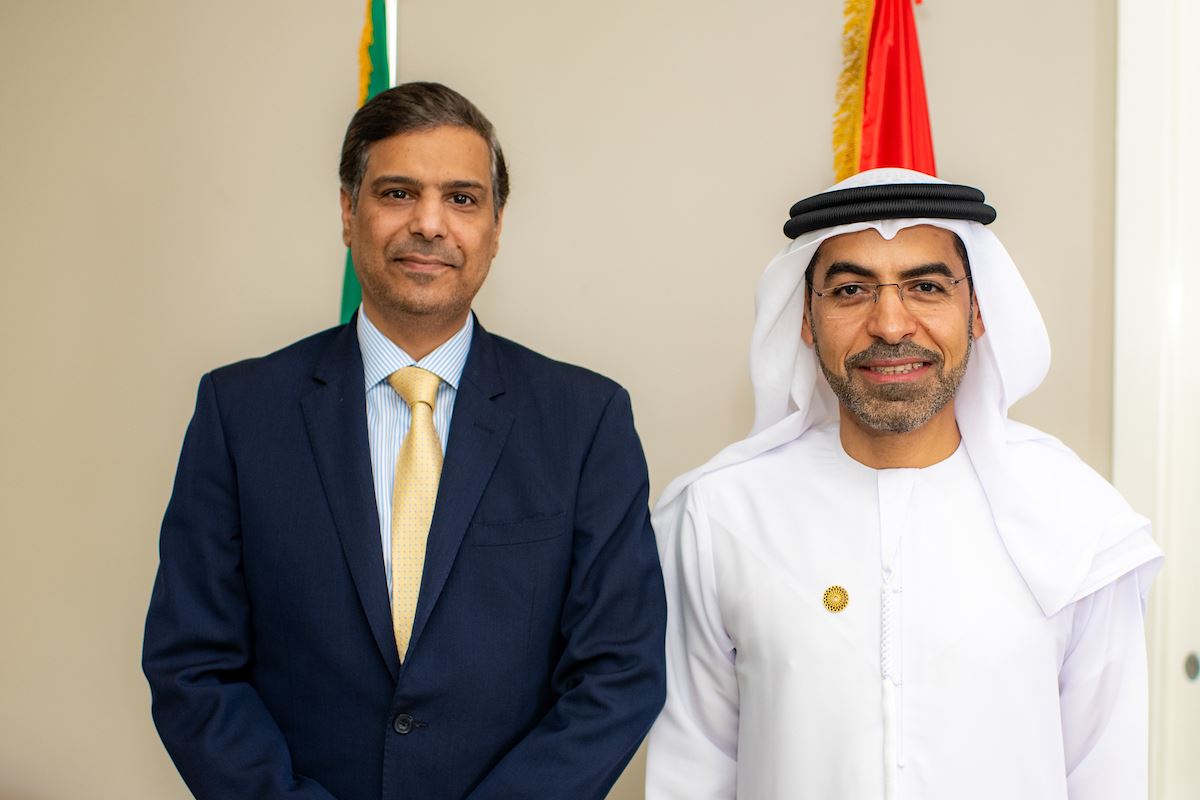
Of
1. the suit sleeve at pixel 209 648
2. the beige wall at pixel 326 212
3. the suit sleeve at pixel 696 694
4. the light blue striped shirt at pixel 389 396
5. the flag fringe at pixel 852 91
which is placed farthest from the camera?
the beige wall at pixel 326 212

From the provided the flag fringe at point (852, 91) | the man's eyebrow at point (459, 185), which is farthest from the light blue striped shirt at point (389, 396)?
the flag fringe at point (852, 91)

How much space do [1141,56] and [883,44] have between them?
688 millimetres

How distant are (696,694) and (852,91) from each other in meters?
1.75

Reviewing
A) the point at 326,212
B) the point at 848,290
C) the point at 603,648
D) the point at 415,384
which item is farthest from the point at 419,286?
the point at 326,212

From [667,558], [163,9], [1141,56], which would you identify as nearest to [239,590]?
[667,558]

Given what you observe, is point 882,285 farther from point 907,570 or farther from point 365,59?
point 365,59

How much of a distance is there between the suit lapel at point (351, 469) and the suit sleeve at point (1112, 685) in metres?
1.25

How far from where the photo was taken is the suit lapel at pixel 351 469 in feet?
5.82

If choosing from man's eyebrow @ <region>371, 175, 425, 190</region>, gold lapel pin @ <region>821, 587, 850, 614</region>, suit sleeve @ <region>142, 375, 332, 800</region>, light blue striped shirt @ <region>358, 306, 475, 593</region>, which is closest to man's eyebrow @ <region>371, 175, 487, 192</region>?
man's eyebrow @ <region>371, 175, 425, 190</region>

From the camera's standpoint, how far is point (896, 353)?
6.42 feet

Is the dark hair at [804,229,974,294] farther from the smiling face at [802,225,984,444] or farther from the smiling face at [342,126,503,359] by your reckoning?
the smiling face at [342,126,503,359]

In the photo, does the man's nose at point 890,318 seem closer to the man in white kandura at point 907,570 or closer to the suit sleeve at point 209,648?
the man in white kandura at point 907,570

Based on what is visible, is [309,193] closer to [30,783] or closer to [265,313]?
[265,313]

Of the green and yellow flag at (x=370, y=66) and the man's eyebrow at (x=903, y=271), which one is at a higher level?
the green and yellow flag at (x=370, y=66)
